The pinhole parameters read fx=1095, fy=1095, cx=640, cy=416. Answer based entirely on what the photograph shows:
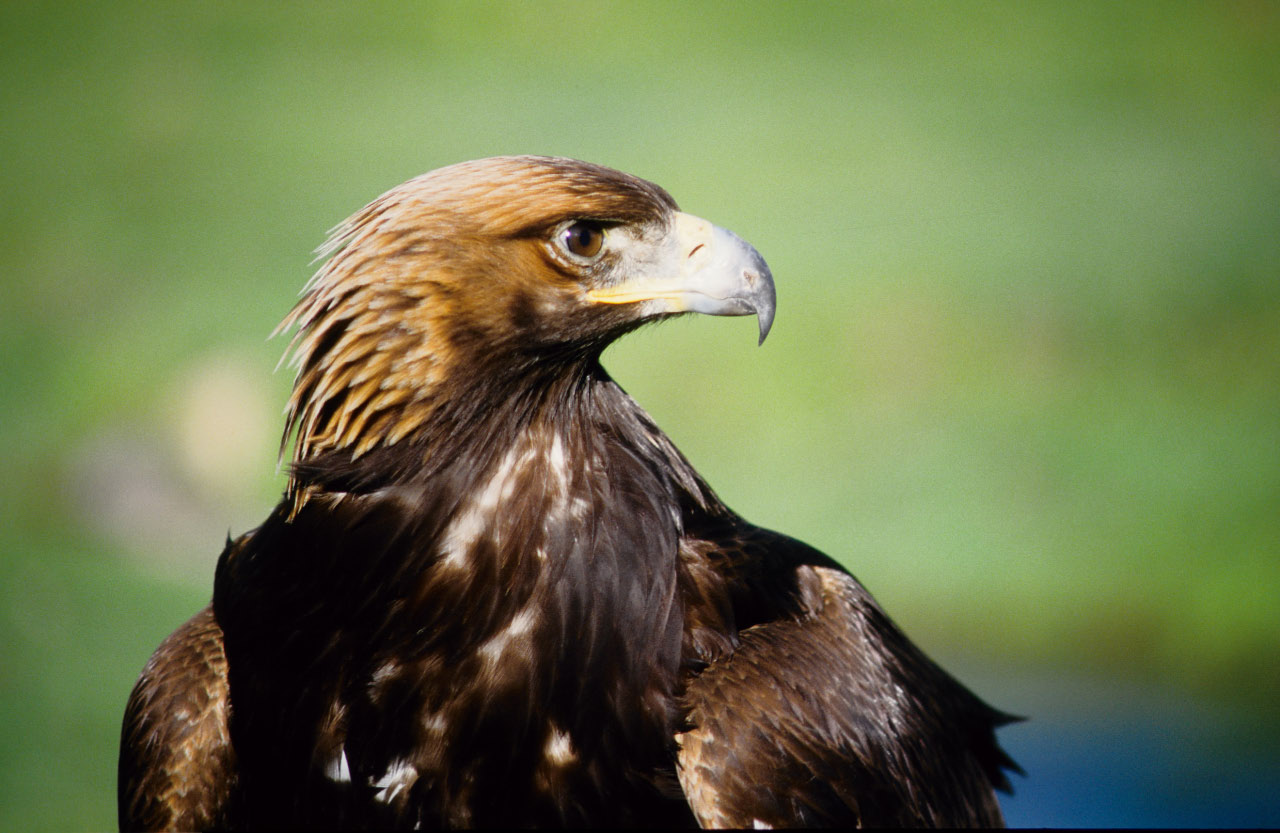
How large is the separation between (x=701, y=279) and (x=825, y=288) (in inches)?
165

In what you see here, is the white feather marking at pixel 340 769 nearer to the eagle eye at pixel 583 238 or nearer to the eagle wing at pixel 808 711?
the eagle wing at pixel 808 711

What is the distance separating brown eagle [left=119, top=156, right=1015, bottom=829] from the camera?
1.66 metres

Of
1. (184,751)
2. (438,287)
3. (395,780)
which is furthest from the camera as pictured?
(184,751)

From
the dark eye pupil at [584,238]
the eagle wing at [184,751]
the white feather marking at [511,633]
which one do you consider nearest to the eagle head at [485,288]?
the dark eye pupil at [584,238]

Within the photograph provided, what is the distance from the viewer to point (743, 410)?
17.9ft

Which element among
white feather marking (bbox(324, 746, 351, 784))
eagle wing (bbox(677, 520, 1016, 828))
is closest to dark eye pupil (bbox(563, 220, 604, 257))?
eagle wing (bbox(677, 520, 1016, 828))

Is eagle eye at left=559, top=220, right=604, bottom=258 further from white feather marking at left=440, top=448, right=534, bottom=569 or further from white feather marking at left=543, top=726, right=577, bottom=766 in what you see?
white feather marking at left=543, top=726, right=577, bottom=766

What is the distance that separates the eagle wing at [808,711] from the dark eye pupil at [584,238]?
1.79ft

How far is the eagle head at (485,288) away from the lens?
1.64 metres

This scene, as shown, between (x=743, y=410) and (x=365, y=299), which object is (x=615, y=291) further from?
(x=743, y=410)

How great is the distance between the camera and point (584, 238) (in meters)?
1.70

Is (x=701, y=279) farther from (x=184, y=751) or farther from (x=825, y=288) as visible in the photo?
(x=825, y=288)

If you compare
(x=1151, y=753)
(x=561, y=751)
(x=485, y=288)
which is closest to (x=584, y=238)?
(x=485, y=288)

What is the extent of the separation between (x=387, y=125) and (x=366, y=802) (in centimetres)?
517
